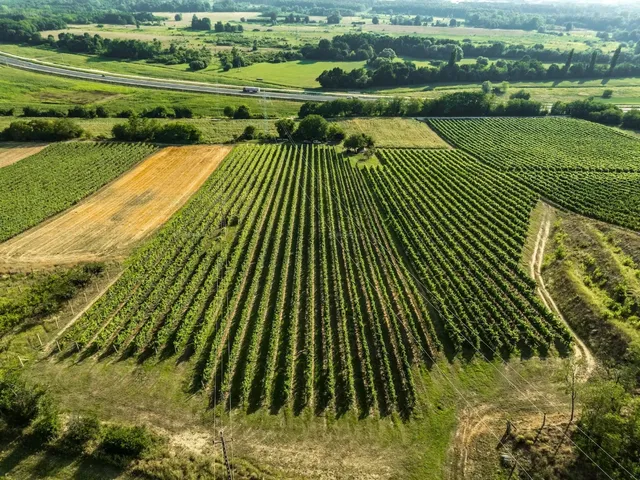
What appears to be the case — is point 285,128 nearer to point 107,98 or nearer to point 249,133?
point 249,133

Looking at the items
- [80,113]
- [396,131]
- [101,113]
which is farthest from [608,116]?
[80,113]

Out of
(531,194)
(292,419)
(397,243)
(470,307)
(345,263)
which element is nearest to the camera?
(292,419)

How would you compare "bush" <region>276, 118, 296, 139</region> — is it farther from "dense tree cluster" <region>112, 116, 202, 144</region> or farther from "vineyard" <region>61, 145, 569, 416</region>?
"vineyard" <region>61, 145, 569, 416</region>

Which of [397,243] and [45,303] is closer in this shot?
[45,303]

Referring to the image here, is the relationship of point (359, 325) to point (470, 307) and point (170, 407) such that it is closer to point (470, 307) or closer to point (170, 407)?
point (470, 307)

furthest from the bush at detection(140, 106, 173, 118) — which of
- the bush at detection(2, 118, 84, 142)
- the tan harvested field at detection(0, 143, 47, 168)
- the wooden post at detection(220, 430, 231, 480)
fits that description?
the wooden post at detection(220, 430, 231, 480)

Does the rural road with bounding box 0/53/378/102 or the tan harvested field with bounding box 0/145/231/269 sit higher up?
the rural road with bounding box 0/53/378/102

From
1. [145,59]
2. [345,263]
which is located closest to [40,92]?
[145,59]
